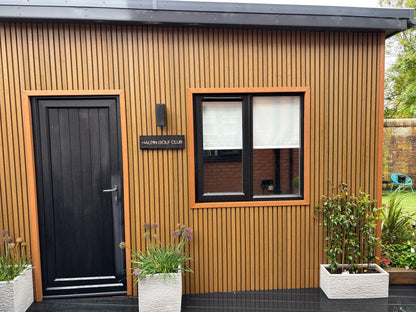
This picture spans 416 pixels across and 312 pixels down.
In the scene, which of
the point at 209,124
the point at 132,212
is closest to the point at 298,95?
the point at 209,124

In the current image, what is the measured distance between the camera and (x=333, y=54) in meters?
3.00

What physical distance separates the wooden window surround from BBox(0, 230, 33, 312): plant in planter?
1.78 metres

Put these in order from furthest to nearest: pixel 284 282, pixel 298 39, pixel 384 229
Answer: pixel 384 229 < pixel 284 282 < pixel 298 39

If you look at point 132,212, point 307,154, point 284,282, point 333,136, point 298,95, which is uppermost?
point 298,95

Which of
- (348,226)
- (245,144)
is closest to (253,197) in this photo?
(245,144)

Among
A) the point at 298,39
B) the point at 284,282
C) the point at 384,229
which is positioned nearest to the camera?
the point at 298,39

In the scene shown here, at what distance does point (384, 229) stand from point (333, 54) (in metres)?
2.32

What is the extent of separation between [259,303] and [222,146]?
5.50 feet

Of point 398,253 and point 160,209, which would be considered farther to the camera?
point 398,253

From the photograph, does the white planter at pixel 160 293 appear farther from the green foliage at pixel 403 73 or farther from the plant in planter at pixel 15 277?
the green foliage at pixel 403 73

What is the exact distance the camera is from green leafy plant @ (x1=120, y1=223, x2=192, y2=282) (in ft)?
8.73

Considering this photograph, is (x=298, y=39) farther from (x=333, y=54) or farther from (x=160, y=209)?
(x=160, y=209)

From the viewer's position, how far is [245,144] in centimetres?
301

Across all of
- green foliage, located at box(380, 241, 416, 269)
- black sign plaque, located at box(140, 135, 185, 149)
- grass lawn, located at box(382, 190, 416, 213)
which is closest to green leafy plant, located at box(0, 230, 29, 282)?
black sign plaque, located at box(140, 135, 185, 149)
